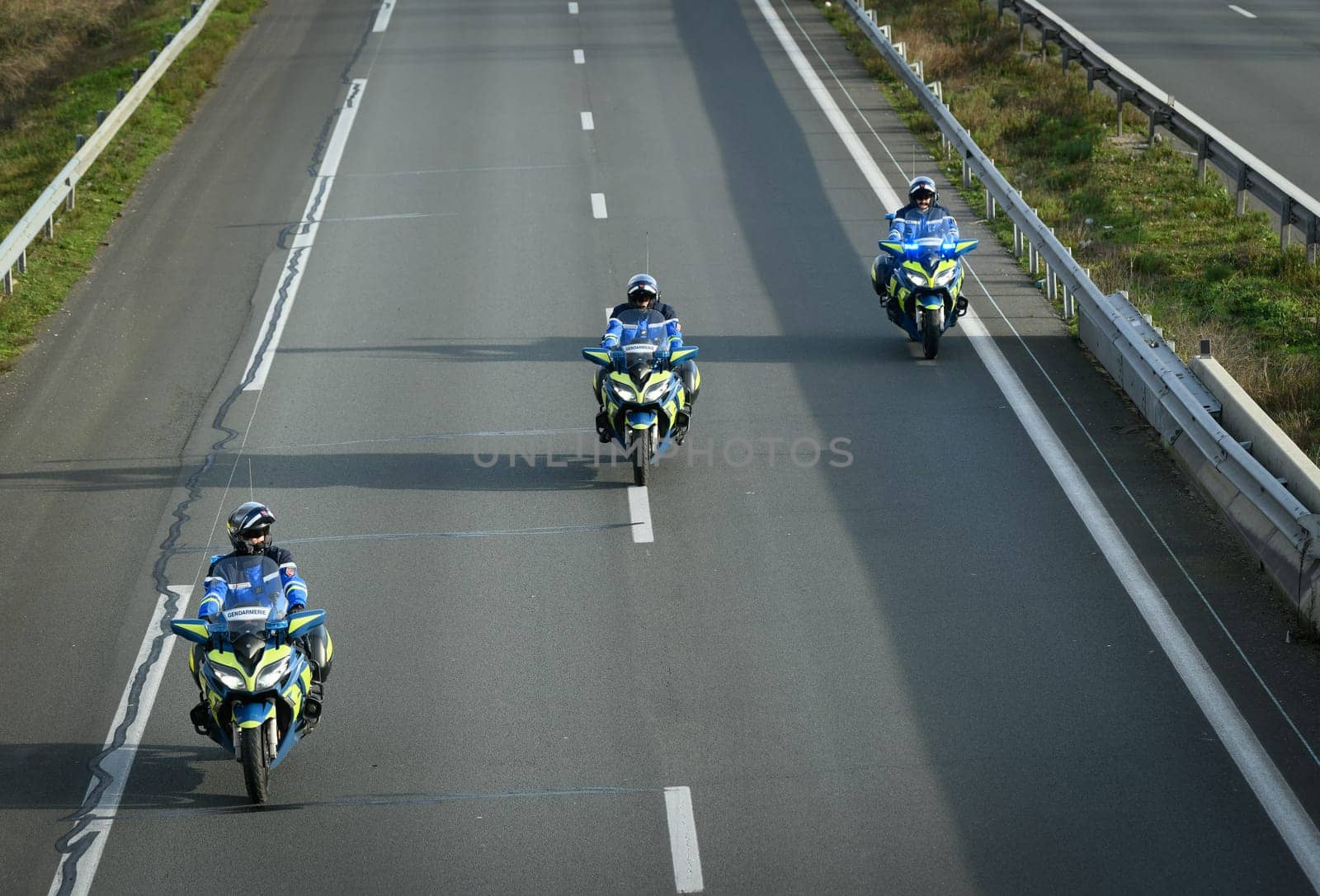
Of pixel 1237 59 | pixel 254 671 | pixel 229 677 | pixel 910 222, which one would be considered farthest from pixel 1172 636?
pixel 1237 59

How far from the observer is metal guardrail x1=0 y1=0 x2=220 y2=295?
19.6 m

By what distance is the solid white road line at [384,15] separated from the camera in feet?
114

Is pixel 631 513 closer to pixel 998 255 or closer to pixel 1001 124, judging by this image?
pixel 998 255

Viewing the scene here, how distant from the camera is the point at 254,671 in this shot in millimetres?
9469

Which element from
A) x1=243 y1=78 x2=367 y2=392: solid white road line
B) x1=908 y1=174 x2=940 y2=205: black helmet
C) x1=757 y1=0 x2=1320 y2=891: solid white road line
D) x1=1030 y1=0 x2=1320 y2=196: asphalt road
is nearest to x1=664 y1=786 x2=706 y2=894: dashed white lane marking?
x1=757 y1=0 x2=1320 y2=891: solid white road line

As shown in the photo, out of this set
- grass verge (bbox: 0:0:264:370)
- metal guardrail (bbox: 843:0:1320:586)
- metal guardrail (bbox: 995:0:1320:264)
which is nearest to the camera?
metal guardrail (bbox: 843:0:1320:586)

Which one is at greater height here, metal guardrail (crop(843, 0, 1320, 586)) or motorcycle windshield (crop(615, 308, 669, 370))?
motorcycle windshield (crop(615, 308, 669, 370))

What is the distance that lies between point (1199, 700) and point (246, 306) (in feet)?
41.2

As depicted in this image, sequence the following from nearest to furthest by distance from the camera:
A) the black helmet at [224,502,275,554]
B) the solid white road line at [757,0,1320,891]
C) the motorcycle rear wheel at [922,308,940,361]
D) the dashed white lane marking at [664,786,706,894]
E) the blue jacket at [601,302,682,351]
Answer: the dashed white lane marking at [664,786,706,894] < the solid white road line at [757,0,1320,891] < the black helmet at [224,502,275,554] < the blue jacket at [601,302,682,351] < the motorcycle rear wheel at [922,308,940,361]

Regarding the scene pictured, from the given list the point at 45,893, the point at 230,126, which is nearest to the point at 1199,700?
the point at 45,893

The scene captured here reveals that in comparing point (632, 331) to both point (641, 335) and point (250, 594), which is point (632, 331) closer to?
point (641, 335)

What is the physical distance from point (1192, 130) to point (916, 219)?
6.03m

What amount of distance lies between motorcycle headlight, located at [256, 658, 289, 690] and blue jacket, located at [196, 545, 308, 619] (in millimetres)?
382

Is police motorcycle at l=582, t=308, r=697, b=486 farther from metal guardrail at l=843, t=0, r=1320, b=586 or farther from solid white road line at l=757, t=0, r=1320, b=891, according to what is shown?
metal guardrail at l=843, t=0, r=1320, b=586
